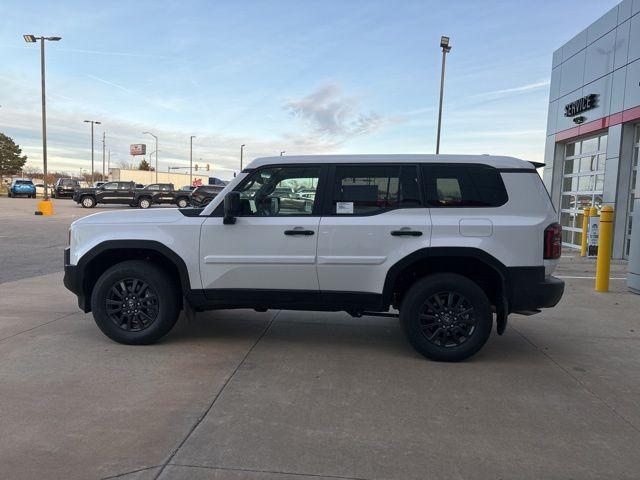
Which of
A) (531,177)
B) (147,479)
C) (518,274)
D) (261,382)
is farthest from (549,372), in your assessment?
(147,479)

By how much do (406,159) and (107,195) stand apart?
103 ft

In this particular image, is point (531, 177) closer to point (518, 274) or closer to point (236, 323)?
point (518, 274)

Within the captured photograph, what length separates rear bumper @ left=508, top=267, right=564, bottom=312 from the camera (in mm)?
4469

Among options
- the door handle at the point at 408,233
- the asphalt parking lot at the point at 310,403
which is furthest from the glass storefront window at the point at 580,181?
the door handle at the point at 408,233

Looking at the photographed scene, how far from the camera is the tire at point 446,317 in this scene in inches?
178

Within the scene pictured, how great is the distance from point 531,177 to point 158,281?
3652 mm

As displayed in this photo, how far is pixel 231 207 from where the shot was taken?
4656 mm

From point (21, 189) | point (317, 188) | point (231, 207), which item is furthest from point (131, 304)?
point (21, 189)

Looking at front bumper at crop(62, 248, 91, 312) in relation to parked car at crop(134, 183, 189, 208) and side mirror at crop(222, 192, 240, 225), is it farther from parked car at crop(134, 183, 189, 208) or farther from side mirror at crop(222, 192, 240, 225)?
parked car at crop(134, 183, 189, 208)

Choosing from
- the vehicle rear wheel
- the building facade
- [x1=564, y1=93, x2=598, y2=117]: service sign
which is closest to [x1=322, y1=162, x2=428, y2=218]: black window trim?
the building facade

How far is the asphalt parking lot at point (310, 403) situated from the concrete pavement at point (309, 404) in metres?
0.01

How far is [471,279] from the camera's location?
482cm

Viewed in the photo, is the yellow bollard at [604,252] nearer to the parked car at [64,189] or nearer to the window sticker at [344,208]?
the window sticker at [344,208]

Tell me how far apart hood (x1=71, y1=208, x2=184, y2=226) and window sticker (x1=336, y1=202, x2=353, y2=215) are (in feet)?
5.07
